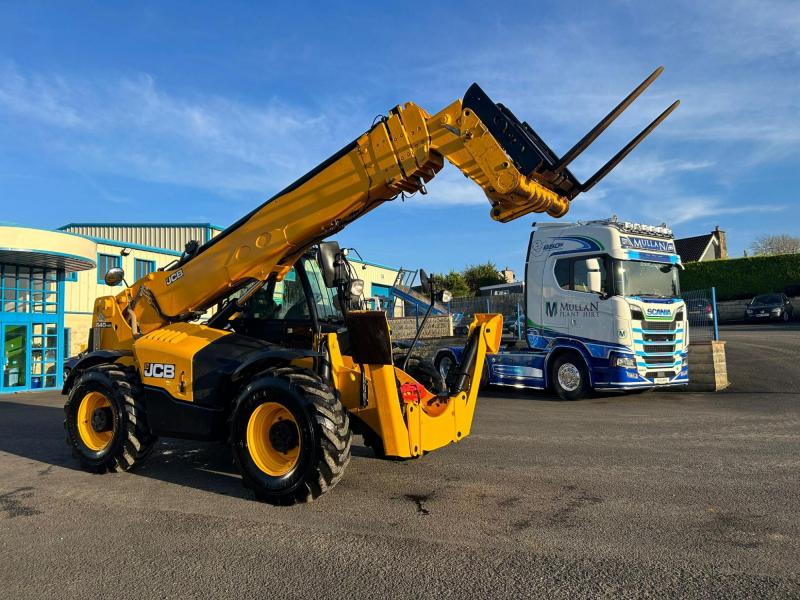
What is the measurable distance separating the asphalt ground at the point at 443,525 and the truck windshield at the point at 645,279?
13.7ft

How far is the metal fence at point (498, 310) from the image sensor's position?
16734 mm

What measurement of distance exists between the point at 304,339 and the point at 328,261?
102 centimetres

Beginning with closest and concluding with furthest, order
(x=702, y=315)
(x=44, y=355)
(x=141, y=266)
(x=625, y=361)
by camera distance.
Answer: (x=625, y=361)
(x=702, y=315)
(x=44, y=355)
(x=141, y=266)

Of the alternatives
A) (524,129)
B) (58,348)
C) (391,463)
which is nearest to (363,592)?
(391,463)

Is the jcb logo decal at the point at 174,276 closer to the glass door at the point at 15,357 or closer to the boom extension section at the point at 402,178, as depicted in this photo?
the boom extension section at the point at 402,178

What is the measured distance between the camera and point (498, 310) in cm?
1973

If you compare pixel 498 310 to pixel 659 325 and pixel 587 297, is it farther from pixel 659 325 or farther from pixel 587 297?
pixel 659 325

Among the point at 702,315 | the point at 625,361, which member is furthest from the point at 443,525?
the point at 702,315

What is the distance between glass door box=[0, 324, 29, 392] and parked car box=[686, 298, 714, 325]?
61.1ft

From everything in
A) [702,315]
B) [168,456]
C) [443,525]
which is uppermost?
[702,315]

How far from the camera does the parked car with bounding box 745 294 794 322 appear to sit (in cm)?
2928

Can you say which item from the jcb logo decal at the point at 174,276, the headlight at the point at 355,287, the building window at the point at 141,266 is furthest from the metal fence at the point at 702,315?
the building window at the point at 141,266

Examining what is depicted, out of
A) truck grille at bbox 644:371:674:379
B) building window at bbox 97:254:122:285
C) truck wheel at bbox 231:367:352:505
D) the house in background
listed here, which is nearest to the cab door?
truck grille at bbox 644:371:674:379

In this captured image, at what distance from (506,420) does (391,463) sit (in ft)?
11.8
